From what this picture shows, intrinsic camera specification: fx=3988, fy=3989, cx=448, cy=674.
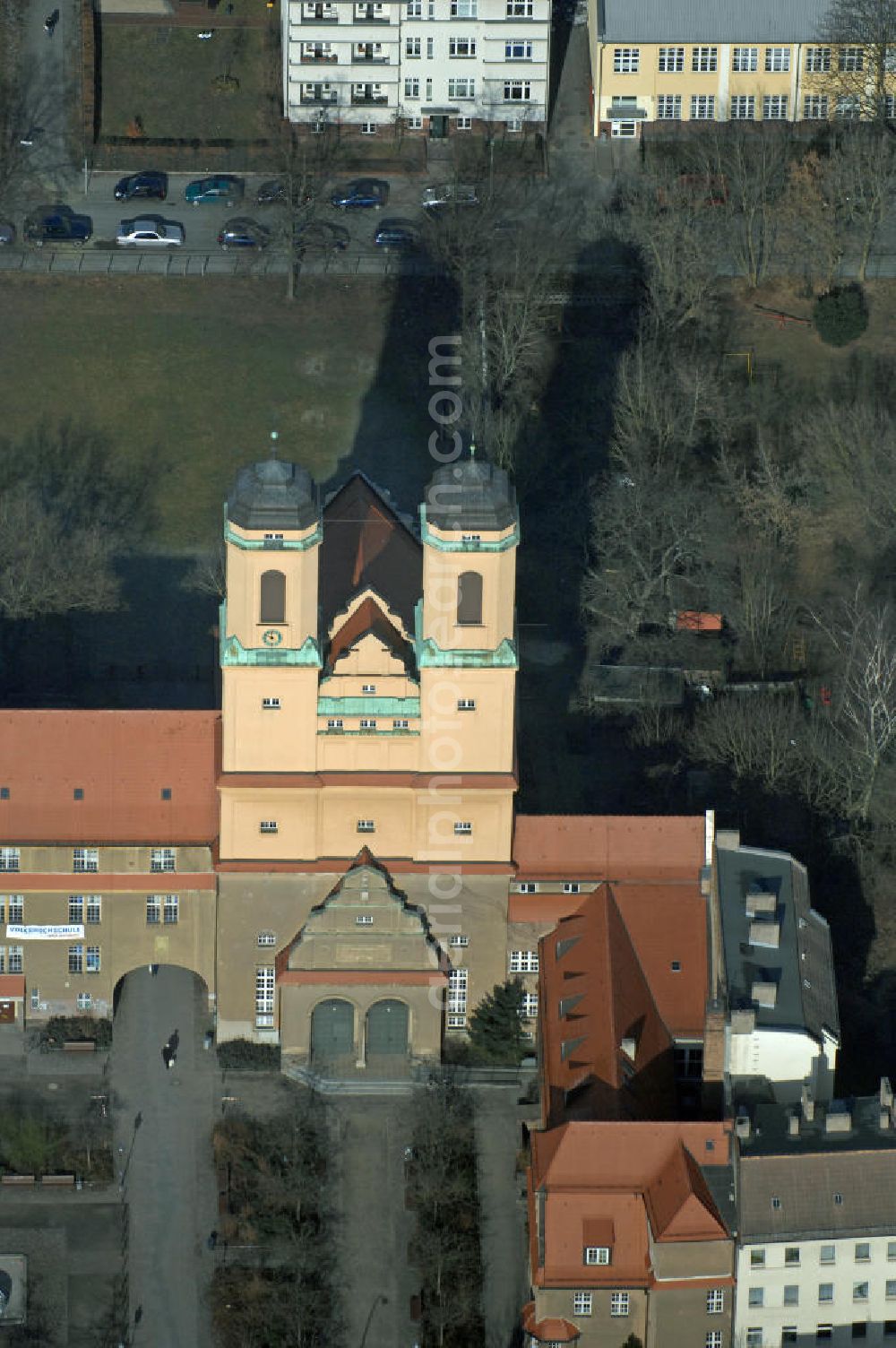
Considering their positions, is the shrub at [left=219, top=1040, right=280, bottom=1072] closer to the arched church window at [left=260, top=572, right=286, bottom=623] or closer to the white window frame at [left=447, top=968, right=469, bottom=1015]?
the white window frame at [left=447, top=968, right=469, bottom=1015]

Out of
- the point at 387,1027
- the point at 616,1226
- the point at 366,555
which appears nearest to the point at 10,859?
the point at 387,1027

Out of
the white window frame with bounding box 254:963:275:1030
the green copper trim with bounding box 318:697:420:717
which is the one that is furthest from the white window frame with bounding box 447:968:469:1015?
the green copper trim with bounding box 318:697:420:717

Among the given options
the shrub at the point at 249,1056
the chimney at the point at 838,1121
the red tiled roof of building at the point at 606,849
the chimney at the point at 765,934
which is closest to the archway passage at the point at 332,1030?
the shrub at the point at 249,1056

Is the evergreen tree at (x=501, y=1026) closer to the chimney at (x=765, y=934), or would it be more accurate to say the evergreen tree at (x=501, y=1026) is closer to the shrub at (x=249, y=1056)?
the shrub at (x=249, y=1056)

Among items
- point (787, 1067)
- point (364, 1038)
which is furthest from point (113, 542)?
point (787, 1067)

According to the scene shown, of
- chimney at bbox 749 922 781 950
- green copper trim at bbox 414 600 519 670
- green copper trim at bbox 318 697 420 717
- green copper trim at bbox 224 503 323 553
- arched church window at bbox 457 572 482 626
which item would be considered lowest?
chimney at bbox 749 922 781 950

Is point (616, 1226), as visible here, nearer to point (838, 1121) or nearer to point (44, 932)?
point (838, 1121)

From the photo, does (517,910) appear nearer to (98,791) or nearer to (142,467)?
(98,791)
